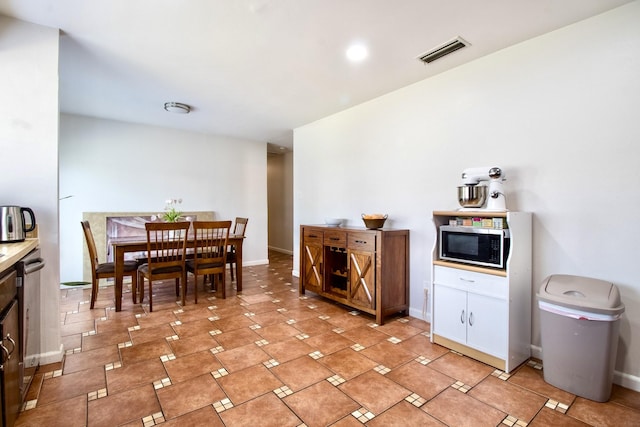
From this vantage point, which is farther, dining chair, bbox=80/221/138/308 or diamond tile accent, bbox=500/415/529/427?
dining chair, bbox=80/221/138/308

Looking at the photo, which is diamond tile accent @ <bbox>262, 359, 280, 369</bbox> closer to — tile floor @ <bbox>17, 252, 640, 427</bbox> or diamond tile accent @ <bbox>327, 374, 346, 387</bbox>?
tile floor @ <bbox>17, 252, 640, 427</bbox>

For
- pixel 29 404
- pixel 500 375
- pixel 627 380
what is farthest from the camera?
pixel 500 375

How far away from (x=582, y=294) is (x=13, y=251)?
11.5 feet

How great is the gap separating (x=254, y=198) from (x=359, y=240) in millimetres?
3518

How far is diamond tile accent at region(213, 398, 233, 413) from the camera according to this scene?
72.0 inches

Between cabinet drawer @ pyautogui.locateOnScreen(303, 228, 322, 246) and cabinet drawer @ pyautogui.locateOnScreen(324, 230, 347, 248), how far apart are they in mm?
125

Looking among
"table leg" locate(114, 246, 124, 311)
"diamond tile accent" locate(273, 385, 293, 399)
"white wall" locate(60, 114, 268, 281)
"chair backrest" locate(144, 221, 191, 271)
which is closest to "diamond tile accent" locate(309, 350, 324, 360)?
"diamond tile accent" locate(273, 385, 293, 399)

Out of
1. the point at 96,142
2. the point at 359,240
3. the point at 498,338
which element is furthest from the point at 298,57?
the point at 96,142

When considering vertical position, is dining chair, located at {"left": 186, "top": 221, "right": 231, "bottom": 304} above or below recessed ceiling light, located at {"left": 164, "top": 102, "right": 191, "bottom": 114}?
below

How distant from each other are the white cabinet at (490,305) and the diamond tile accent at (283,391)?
143 cm

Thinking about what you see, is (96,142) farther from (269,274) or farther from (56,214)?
(269,274)

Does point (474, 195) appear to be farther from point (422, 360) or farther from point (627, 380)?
point (627, 380)

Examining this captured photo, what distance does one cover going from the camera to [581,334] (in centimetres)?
195

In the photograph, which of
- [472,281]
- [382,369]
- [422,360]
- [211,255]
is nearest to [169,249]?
[211,255]
